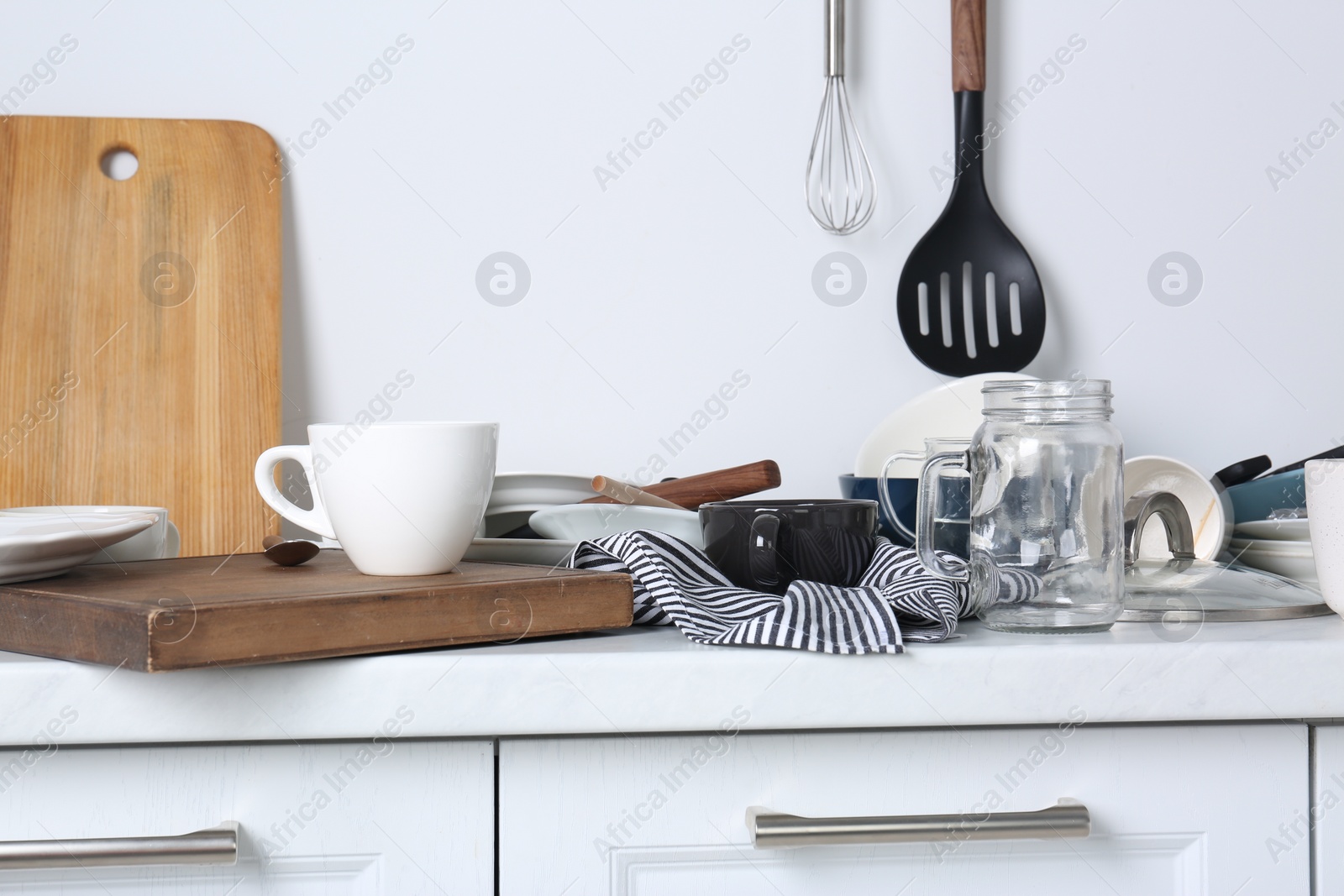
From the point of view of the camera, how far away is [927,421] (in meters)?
0.90

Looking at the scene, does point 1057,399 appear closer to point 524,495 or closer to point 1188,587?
point 1188,587

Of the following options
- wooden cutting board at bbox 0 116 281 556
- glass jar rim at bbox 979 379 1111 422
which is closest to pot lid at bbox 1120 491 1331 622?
glass jar rim at bbox 979 379 1111 422

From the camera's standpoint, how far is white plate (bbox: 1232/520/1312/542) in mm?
679

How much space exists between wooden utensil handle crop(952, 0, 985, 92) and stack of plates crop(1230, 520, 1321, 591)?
0.48 metres

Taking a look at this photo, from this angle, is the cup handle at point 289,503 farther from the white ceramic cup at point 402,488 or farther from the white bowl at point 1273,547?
the white bowl at point 1273,547

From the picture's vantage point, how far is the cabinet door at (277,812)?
1.46 ft

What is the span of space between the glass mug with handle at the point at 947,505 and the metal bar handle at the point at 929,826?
0.62 ft

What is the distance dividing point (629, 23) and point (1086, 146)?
47 centimetres

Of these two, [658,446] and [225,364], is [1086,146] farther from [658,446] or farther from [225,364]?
[225,364]

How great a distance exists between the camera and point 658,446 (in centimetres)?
97

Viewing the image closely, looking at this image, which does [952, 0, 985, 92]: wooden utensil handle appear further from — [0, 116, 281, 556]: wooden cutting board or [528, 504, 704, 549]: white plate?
[0, 116, 281, 556]: wooden cutting board

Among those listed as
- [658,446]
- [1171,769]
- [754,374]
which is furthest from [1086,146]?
[1171,769]

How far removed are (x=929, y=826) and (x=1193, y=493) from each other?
0.42 m

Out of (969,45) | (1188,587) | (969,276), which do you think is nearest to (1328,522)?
(1188,587)
